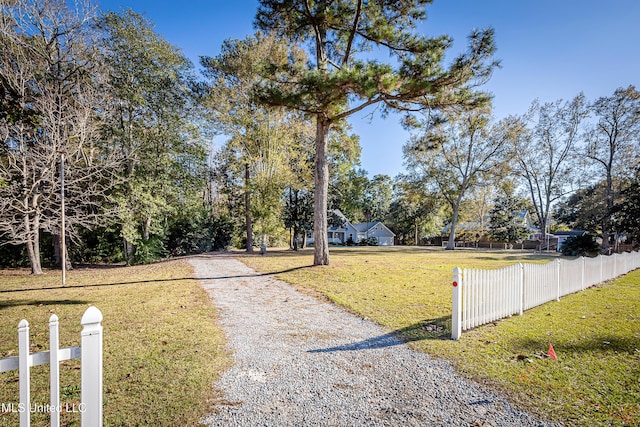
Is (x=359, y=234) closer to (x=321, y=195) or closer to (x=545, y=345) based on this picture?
(x=321, y=195)

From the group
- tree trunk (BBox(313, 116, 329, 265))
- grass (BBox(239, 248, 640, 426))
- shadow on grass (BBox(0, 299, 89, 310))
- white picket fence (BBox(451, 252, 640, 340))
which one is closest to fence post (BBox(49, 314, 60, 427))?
grass (BBox(239, 248, 640, 426))

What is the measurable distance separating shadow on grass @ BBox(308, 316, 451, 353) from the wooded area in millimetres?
6541

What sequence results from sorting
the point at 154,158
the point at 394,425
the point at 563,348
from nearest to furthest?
1. the point at 394,425
2. the point at 563,348
3. the point at 154,158

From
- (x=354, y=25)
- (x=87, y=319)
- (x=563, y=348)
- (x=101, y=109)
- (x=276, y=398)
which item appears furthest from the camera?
(x=101, y=109)

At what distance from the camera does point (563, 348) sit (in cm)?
414

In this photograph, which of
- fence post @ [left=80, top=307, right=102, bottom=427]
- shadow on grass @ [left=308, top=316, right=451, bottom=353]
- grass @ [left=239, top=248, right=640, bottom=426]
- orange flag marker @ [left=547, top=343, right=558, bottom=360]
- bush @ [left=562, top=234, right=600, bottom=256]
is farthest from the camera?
bush @ [left=562, top=234, right=600, bottom=256]

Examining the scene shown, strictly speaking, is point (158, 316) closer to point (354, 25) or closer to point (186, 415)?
point (186, 415)

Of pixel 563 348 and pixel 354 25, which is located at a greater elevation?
pixel 354 25

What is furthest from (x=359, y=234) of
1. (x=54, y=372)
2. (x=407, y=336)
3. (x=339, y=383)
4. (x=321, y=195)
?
(x=54, y=372)

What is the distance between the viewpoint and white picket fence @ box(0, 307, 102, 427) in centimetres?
184

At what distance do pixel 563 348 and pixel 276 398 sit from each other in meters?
4.20

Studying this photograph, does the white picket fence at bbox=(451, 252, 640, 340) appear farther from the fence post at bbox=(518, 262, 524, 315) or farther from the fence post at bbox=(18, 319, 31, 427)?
the fence post at bbox=(18, 319, 31, 427)

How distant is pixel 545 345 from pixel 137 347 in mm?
6073

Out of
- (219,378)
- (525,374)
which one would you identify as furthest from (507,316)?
(219,378)
